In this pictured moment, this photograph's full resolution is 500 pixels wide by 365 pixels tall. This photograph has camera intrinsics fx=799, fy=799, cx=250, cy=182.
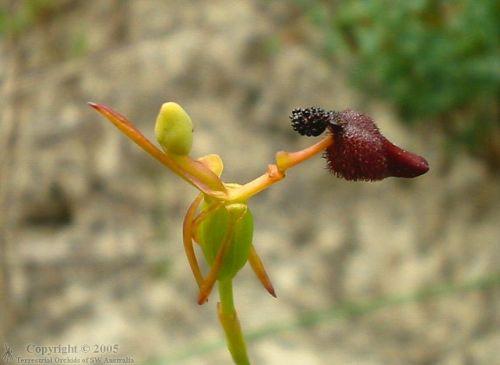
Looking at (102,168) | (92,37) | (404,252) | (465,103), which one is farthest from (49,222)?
(465,103)

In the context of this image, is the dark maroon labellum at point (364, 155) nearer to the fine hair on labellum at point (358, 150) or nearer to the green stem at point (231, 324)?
the fine hair on labellum at point (358, 150)

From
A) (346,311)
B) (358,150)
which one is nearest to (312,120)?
(358,150)

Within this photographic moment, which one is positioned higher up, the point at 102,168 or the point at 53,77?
the point at 53,77

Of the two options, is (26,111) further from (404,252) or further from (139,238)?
(404,252)

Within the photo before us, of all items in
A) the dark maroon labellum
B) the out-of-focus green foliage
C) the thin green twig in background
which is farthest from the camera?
the out-of-focus green foliage

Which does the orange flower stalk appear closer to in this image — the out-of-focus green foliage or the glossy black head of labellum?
the glossy black head of labellum

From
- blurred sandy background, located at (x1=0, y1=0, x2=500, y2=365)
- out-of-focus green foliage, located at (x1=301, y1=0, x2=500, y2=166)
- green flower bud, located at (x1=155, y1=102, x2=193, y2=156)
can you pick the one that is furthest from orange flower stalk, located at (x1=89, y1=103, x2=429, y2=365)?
out-of-focus green foliage, located at (x1=301, y1=0, x2=500, y2=166)
